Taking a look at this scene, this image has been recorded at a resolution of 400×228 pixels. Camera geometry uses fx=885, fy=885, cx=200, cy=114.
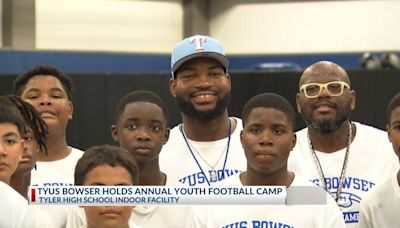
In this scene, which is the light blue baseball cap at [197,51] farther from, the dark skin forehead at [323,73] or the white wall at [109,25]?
the white wall at [109,25]

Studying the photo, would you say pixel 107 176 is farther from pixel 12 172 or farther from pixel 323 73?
pixel 323 73

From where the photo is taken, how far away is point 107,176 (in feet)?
11.6

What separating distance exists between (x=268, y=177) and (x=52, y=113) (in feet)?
4.11

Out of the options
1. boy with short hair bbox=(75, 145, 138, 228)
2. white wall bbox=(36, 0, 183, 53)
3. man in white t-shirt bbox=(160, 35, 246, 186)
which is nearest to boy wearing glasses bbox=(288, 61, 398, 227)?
man in white t-shirt bbox=(160, 35, 246, 186)

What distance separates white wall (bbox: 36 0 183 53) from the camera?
14148mm

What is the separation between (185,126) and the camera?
181 inches

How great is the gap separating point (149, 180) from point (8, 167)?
920 mm

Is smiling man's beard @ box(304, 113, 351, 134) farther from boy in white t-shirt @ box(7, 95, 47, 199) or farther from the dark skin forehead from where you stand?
boy in white t-shirt @ box(7, 95, 47, 199)

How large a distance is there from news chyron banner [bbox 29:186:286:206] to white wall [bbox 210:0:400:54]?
12599mm

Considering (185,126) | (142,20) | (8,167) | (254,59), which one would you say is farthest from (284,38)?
(8,167)

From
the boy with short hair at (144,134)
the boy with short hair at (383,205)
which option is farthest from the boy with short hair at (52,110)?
the boy with short hair at (383,205)

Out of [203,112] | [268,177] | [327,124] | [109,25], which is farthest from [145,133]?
[109,25]

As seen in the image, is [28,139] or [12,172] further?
[28,139]

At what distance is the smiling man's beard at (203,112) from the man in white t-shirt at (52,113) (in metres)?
0.60
